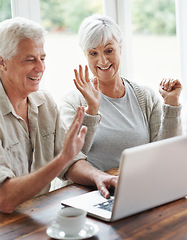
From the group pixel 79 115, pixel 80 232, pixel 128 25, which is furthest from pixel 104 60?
pixel 80 232

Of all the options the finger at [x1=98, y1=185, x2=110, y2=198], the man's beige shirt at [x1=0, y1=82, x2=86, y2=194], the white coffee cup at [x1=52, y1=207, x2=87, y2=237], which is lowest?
the finger at [x1=98, y1=185, x2=110, y2=198]

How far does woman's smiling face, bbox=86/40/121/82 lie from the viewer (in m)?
2.29

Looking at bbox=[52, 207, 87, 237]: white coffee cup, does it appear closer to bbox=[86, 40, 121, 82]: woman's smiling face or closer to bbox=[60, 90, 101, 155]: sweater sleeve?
bbox=[60, 90, 101, 155]: sweater sleeve

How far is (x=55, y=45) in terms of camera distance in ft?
9.09

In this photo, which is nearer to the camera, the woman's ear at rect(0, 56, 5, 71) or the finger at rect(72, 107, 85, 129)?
the finger at rect(72, 107, 85, 129)

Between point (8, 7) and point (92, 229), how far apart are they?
5.52 feet

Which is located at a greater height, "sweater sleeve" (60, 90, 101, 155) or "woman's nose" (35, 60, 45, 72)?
"woman's nose" (35, 60, 45, 72)

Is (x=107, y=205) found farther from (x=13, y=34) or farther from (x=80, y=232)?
(x=13, y=34)

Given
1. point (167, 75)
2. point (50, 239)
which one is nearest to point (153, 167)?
point (50, 239)

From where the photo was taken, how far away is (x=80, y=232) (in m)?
1.18

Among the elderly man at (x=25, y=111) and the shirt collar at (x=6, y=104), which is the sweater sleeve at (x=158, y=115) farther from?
the shirt collar at (x=6, y=104)

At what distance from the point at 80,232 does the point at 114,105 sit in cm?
124

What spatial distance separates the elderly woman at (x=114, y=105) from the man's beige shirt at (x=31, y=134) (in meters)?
0.23

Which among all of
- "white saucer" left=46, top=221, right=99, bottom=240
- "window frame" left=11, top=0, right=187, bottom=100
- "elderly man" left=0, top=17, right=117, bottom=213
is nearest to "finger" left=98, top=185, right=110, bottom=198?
"elderly man" left=0, top=17, right=117, bottom=213
